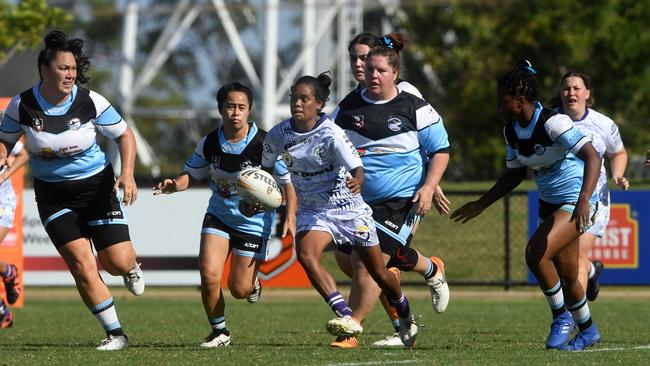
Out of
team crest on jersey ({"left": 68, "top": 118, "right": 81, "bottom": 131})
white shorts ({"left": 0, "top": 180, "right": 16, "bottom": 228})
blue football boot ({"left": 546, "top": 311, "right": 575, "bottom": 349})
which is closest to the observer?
team crest on jersey ({"left": 68, "top": 118, "right": 81, "bottom": 131})

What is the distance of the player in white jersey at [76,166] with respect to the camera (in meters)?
9.78

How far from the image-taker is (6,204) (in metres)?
13.0

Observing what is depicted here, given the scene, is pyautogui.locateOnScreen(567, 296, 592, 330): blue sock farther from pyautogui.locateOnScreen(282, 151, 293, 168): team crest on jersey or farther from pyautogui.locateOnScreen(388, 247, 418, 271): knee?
pyautogui.locateOnScreen(282, 151, 293, 168): team crest on jersey

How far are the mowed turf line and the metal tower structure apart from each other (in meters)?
12.7

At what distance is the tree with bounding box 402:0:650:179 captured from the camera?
30.4 m

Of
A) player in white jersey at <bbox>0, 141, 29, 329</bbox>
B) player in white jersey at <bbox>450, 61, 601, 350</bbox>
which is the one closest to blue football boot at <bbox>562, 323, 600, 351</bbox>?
player in white jersey at <bbox>450, 61, 601, 350</bbox>

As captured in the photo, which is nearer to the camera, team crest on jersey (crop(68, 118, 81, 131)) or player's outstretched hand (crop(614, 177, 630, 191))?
team crest on jersey (crop(68, 118, 81, 131))

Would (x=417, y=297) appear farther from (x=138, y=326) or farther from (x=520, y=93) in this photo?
(x=520, y=93)

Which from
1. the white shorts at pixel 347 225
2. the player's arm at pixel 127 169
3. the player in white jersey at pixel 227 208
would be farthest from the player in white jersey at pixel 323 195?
the player's arm at pixel 127 169

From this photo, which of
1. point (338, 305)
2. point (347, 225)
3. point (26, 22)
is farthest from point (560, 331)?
point (26, 22)

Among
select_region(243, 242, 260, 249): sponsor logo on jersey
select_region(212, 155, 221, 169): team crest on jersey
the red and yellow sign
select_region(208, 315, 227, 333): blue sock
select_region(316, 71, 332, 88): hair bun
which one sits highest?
select_region(316, 71, 332, 88): hair bun

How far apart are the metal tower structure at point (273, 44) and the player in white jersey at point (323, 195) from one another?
20.4 m

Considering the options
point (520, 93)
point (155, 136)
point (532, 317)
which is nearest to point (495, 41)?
point (532, 317)

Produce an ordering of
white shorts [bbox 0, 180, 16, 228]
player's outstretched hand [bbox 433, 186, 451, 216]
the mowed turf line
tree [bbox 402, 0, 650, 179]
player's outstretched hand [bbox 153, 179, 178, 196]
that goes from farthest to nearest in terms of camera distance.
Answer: tree [bbox 402, 0, 650, 179] → white shorts [bbox 0, 180, 16, 228] → player's outstretched hand [bbox 153, 179, 178, 196] → player's outstretched hand [bbox 433, 186, 451, 216] → the mowed turf line
